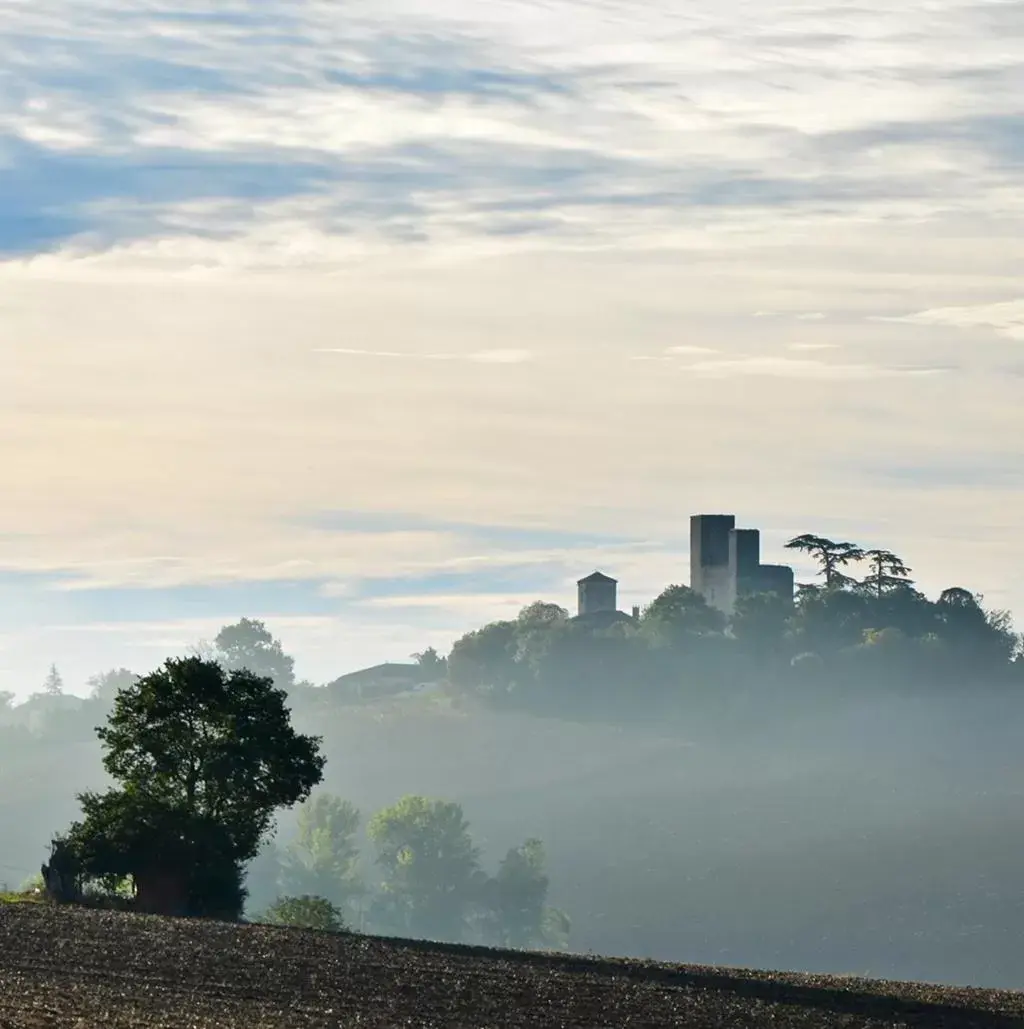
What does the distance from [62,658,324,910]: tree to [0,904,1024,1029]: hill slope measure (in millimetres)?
11587

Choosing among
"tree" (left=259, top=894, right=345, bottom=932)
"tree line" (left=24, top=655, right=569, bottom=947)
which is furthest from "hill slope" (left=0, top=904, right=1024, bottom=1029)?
"tree" (left=259, top=894, right=345, bottom=932)

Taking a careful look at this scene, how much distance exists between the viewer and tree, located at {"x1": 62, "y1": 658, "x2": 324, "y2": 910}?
74688 mm

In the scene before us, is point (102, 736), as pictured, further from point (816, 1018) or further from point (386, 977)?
point (816, 1018)

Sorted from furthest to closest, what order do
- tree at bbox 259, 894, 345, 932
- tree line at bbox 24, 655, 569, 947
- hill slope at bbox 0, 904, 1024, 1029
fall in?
1. tree at bbox 259, 894, 345, 932
2. tree line at bbox 24, 655, 569, 947
3. hill slope at bbox 0, 904, 1024, 1029

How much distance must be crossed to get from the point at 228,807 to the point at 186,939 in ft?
66.8

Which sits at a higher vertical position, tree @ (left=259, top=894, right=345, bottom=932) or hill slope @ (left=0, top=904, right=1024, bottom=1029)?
hill slope @ (left=0, top=904, right=1024, bottom=1029)

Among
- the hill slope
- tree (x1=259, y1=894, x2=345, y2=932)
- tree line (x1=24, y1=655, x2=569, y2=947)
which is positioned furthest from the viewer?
tree (x1=259, y1=894, x2=345, y2=932)

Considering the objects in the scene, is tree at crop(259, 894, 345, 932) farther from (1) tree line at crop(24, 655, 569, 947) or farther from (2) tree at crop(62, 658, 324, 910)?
(2) tree at crop(62, 658, 324, 910)

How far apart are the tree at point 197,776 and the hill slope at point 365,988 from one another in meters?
11.6

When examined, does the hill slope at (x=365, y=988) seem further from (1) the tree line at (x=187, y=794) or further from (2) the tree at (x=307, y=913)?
(2) the tree at (x=307, y=913)

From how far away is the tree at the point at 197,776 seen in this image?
245ft

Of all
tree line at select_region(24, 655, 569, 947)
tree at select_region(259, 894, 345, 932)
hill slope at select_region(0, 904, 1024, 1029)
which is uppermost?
tree line at select_region(24, 655, 569, 947)

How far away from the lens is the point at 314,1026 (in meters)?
40.8

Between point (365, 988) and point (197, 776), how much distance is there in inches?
1166
